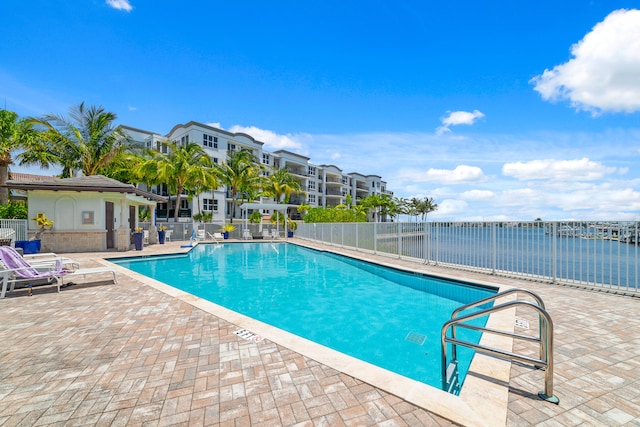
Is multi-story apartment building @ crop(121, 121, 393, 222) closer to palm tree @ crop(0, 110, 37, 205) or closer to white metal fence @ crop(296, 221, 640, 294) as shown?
palm tree @ crop(0, 110, 37, 205)

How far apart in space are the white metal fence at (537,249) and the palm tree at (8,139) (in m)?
23.0

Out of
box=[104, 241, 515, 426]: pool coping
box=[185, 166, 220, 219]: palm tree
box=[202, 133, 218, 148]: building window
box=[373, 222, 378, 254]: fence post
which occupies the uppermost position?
box=[202, 133, 218, 148]: building window

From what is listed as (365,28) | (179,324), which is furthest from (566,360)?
(365,28)

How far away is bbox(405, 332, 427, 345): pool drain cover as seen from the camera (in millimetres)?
5090

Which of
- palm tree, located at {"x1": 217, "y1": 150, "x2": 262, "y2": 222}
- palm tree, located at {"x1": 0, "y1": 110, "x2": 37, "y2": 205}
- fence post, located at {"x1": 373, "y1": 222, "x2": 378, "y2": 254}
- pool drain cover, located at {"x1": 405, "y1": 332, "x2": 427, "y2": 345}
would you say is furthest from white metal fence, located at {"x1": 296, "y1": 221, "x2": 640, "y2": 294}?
palm tree, located at {"x1": 0, "y1": 110, "x2": 37, "y2": 205}

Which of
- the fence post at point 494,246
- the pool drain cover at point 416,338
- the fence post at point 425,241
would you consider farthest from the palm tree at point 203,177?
the pool drain cover at point 416,338

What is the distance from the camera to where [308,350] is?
11.9 feet

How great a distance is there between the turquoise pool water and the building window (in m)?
23.1

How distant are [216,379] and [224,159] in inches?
1372

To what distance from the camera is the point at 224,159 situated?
3497 centimetres

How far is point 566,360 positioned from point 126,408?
4.73m

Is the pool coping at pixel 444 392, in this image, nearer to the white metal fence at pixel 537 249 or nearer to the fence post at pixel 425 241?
the white metal fence at pixel 537 249

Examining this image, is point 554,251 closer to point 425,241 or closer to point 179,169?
point 425,241

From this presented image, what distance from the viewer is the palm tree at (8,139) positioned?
17.0 m
